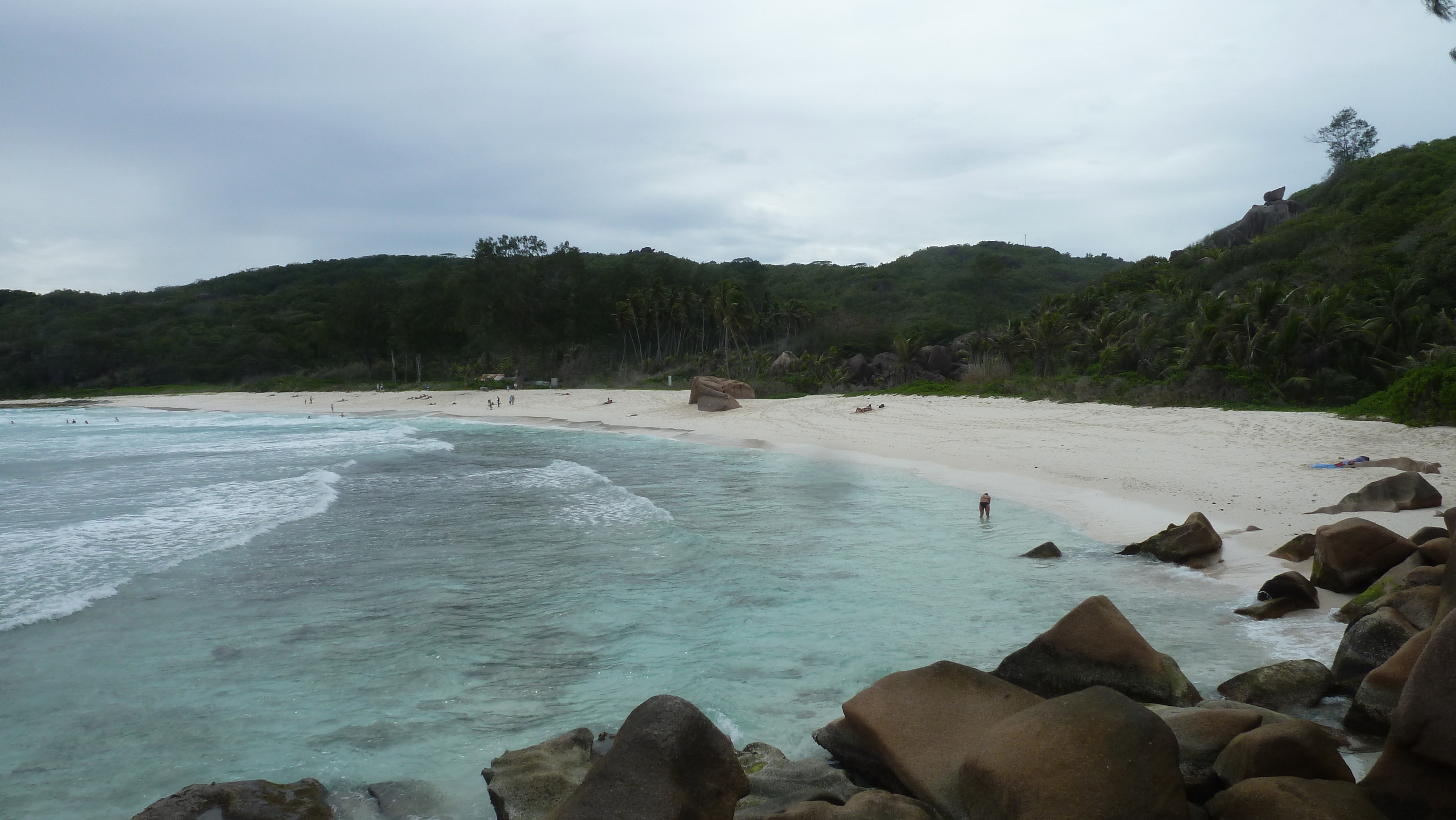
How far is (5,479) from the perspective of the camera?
76.8 ft

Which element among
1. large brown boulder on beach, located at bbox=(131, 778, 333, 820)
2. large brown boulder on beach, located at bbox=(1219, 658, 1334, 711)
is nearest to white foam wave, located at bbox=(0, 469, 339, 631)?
large brown boulder on beach, located at bbox=(131, 778, 333, 820)

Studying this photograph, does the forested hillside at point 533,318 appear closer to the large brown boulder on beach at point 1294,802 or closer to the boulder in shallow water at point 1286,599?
the boulder in shallow water at point 1286,599

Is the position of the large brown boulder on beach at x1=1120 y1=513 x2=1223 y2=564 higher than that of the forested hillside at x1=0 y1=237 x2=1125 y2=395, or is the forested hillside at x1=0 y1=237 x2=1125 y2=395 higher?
the forested hillside at x1=0 y1=237 x2=1125 y2=395

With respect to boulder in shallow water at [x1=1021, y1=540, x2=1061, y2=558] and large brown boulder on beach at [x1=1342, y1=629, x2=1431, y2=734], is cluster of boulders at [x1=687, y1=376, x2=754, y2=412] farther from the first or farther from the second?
large brown boulder on beach at [x1=1342, y1=629, x2=1431, y2=734]

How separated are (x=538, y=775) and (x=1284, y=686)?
5.37 m

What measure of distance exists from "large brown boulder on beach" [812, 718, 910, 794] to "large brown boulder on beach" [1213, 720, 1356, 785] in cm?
179

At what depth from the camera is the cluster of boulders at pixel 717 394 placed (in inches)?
1513

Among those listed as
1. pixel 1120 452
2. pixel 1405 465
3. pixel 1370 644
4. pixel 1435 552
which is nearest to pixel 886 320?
pixel 1120 452

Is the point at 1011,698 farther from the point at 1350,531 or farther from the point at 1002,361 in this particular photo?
the point at 1002,361

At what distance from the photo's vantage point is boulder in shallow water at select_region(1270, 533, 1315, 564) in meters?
9.56

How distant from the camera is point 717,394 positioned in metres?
39.1

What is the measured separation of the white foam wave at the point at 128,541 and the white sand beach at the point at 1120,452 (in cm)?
1319

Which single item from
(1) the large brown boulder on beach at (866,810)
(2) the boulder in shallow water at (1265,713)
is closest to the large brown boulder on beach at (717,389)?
(2) the boulder in shallow water at (1265,713)

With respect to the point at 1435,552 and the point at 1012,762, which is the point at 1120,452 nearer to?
the point at 1435,552
